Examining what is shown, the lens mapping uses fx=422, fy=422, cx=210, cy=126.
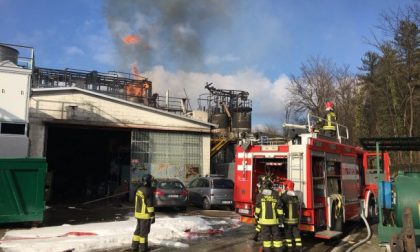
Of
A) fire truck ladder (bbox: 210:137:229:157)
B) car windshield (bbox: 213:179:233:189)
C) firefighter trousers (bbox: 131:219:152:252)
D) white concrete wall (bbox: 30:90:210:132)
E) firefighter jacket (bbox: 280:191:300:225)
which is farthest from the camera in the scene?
fire truck ladder (bbox: 210:137:229:157)

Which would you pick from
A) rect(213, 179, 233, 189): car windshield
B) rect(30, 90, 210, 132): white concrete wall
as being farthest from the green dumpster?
rect(30, 90, 210, 132): white concrete wall

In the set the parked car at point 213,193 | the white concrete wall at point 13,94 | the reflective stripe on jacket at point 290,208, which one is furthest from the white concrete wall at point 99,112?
the reflective stripe on jacket at point 290,208

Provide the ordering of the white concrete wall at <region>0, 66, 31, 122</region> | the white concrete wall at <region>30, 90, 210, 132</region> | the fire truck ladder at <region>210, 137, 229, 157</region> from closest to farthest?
the white concrete wall at <region>0, 66, 31, 122</region> < the white concrete wall at <region>30, 90, 210, 132</region> < the fire truck ladder at <region>210, 137, 229, 157</region>

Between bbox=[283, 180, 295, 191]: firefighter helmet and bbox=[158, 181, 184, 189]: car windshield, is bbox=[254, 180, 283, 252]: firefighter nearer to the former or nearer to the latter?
bbox=[283, 180, 295, 191]: firefighter helmet

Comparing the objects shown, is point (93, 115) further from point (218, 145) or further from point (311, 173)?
point (311, 173)

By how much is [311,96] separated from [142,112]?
26572 mm

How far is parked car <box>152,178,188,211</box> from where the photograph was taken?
17562mm

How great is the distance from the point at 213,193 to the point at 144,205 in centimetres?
993

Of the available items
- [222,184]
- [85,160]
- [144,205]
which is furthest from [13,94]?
[85,160]

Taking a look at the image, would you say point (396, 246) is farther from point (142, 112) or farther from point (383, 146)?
point (142, 112)

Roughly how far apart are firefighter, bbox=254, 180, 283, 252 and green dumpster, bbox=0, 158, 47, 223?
651 cm

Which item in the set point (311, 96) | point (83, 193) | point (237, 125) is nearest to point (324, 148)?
point (83, 193)

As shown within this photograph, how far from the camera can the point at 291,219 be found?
30.6ft

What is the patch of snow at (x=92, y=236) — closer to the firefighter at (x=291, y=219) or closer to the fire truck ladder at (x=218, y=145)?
the firefighter at (x=291, y=219)
